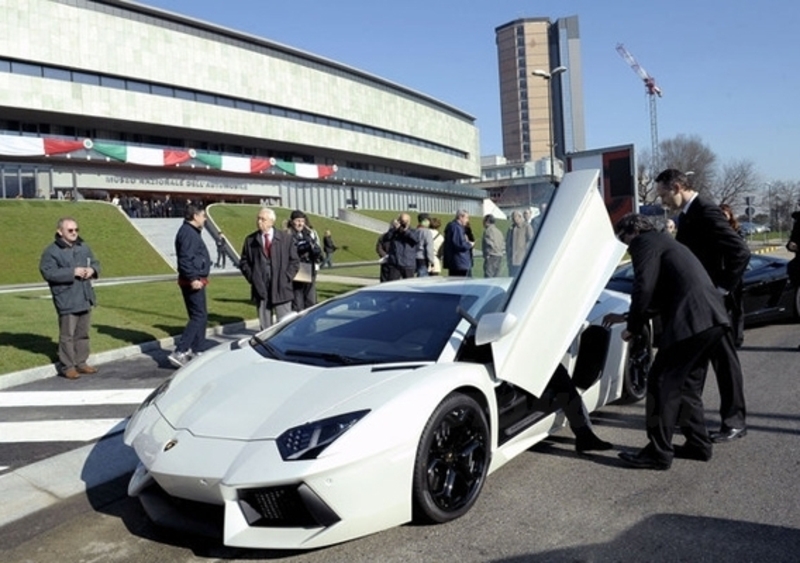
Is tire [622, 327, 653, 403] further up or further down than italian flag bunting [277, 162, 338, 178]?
further down

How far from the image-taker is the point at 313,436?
2.98 meters

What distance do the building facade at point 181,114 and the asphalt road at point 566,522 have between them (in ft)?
143

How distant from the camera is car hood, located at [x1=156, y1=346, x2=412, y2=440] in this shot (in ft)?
10.3

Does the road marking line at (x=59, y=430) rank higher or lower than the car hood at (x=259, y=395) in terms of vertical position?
lower

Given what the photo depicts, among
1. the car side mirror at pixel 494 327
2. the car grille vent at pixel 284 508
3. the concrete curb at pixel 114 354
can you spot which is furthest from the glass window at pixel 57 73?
the car grille vent at pixel 284 508

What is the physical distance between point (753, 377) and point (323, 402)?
5.06 m

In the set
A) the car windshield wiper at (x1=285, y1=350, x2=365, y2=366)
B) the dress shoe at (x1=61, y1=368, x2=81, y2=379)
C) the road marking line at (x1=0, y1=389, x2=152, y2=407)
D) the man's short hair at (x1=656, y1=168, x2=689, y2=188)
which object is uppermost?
the man's short hair at (x1=656, y1=168, x2=689, y2=188)

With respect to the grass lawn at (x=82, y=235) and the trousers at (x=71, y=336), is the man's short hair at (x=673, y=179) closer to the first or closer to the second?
the trousers at (x=71, y=336)

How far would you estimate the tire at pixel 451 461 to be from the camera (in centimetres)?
319

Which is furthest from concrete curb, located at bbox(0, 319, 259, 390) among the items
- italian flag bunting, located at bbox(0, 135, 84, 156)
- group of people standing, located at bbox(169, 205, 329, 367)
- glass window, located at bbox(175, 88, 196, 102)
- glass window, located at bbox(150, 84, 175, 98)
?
glass window, located at bbox(175, 88, 196, 102)

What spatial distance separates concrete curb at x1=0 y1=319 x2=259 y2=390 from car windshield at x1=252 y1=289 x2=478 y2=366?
400 cm

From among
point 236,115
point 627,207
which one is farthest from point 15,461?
point 236,115

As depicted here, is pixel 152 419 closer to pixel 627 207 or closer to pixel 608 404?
pixel 608 404

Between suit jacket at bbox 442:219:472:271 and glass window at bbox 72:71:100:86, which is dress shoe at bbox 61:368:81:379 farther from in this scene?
glass window at bbox 72:71:100:86
